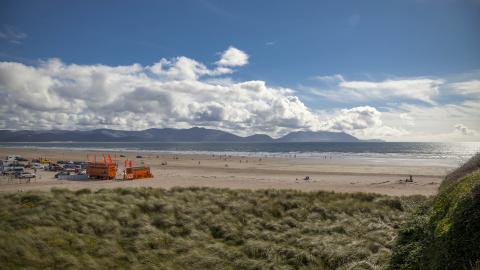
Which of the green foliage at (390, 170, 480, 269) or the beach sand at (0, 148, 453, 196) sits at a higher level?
the green foliage at (390, 170, 480, 269)

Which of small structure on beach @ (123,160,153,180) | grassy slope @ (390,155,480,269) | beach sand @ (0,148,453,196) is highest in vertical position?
grassy slope @ (390,155,480,269)

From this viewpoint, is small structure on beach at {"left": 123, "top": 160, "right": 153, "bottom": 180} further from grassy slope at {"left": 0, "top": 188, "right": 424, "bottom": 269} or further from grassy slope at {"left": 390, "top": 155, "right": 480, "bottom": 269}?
grassy slope at {"left": 390, "top": 155, "right": 480, "bottom": 269}

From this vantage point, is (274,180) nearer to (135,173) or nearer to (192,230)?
(135,173)

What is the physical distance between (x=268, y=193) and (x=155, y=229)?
838 centimetres

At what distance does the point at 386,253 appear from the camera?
9578mm

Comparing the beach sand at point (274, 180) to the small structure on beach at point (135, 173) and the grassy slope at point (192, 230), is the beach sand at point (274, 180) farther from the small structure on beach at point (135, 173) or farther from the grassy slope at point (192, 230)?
the grassy slope at point (192, 230)

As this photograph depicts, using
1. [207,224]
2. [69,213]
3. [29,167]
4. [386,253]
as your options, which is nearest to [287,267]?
[386,253]

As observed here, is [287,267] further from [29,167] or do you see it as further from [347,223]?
[29,167]

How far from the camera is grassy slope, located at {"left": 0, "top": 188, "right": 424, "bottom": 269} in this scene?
31.0 ft

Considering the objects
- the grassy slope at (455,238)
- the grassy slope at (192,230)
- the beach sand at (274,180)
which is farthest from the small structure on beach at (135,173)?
the grassy slope at (455,238)

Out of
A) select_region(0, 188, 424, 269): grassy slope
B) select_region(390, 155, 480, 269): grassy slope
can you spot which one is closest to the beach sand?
select_region(0, 188, 424, 269): grassy slope

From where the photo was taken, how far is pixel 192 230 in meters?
12.5

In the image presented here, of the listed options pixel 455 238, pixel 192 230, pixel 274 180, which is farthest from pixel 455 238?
pixel 274 180

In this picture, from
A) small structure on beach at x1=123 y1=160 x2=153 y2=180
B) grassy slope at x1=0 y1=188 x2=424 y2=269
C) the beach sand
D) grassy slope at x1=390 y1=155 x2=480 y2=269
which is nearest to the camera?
grassy slope at x1=390 y1=155 x2=480 y2=269
